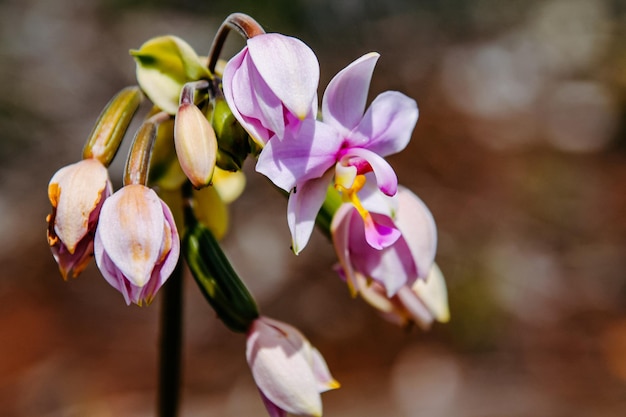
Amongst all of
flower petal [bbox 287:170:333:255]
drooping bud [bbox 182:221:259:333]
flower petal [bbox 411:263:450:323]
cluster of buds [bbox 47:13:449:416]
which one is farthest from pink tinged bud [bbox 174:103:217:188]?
flower petal [bbox 411:263:450:323]

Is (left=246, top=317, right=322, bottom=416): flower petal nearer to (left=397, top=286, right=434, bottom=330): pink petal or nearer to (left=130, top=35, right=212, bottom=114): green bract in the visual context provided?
(left=397, top=286, right=434, bottom=330): pink petal

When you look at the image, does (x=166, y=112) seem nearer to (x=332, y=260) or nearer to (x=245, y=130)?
(x=245, y=130)

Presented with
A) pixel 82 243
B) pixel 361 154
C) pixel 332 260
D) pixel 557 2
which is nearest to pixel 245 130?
pixel 361 154

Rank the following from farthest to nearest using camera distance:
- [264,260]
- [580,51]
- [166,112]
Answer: [580,51] < [264,260] < [166,112]

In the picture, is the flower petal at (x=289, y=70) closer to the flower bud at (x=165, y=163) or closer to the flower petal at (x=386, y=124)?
the flower petal at (x=386, y=124)

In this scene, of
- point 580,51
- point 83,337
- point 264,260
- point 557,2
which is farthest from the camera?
point 557,2

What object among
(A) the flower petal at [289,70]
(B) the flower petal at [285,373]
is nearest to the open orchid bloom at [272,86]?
(A) the flower petal at [289,70]
